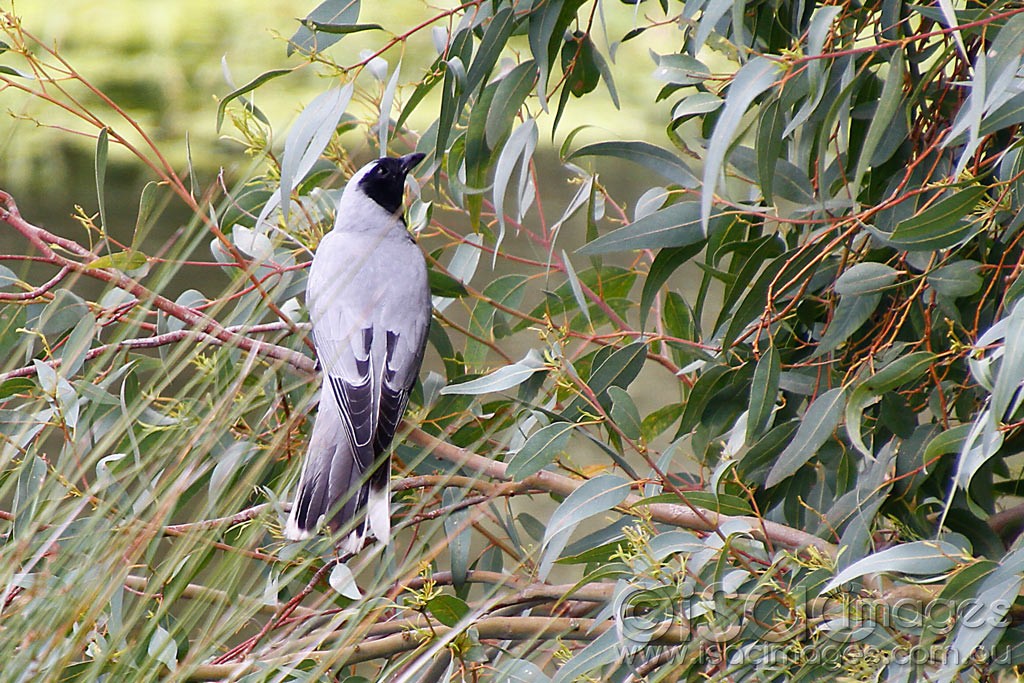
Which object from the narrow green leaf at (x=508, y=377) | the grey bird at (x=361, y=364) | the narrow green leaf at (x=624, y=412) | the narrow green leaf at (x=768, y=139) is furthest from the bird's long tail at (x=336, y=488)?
the narrow green leaf at (x=768, y=139)

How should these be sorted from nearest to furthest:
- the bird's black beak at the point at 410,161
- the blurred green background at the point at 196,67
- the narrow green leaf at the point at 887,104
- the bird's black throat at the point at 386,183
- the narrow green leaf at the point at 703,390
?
1. the narrow green leaf at the point at 887,104
2. the narrow green leaf at the point at 703,390
3. the bird's black beak at the point at 410,161
4. the bird's black throat at the point at 386,183
5. the blurred green background at the point at 196,67

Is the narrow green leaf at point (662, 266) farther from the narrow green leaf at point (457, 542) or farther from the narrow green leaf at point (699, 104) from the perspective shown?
the narrow green leaf at point (457, 542)

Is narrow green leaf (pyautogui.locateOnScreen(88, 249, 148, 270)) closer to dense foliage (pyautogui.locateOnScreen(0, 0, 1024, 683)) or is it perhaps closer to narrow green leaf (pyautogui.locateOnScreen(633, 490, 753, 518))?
dense foliage (pyautogui.locateOnScreen(0, 0, 1024, 683))

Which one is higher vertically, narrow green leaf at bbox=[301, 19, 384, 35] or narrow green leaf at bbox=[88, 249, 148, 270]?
narrow green leaf at bbox=[301, 19, 384, 35]

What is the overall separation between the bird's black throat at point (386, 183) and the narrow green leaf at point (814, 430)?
0.69 meters

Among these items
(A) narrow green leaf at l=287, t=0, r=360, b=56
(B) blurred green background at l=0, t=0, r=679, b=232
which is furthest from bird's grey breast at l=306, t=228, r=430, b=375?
(B) blurred green background at l=0, t=0, r=679, b=232

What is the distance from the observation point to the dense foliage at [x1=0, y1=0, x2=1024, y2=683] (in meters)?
0.74

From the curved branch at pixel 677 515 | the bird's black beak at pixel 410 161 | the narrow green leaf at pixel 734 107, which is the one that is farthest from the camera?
the bird's black beak at pixel 410 161

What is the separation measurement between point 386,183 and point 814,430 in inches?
30.4

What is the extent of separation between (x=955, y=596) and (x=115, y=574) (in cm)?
57

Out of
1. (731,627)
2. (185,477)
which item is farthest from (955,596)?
(185,477)

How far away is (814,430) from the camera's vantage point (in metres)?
0.96

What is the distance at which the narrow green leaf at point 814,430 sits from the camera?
0.96 meters

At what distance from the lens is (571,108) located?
4703mm
